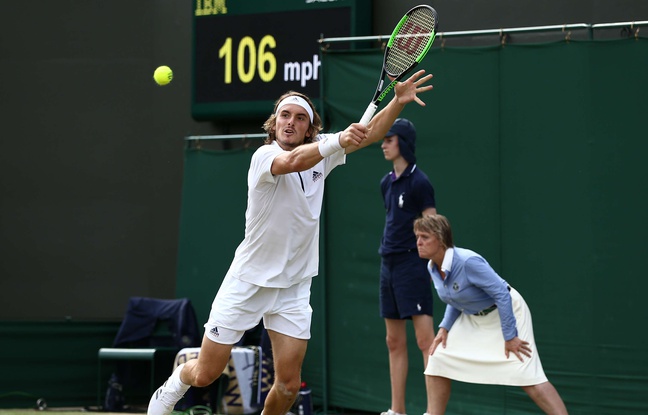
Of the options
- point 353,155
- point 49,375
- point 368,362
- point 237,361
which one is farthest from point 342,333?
point 49,375

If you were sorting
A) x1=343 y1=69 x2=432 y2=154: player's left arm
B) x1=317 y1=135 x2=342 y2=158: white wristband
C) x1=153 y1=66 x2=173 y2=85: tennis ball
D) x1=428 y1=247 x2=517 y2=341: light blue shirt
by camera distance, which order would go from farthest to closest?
x1=153 y1=66 x2=173 y2=85: tennis ball, x1=428 y1=247 x2=517 y2=341: light blue shirt, x1=343 y1=69 x2=432 y2=154: player's left arm, x1=317 y1=135 x2=342 y2=158: white wristband

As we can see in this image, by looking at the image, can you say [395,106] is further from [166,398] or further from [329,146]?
[166,398]

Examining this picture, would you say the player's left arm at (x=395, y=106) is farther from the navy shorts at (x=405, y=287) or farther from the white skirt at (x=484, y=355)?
the navy shorts at (x=405, y=287)

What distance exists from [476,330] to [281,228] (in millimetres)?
1346

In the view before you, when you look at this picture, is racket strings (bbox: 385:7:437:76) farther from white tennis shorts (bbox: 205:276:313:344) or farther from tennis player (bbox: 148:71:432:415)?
white tennis shorts (bbox: 205:276:313:344)

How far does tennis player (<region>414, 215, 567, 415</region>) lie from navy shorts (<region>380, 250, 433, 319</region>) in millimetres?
652

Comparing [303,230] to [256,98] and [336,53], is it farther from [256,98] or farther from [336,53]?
[256,98]

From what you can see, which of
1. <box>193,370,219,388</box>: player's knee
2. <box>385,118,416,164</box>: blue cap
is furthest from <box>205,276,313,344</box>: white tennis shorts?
<box>385,118,416,164</box>: blue cap

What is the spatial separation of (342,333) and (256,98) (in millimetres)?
2126

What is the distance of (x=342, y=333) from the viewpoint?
7.83m

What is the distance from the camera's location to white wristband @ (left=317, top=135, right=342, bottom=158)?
15.5 feet

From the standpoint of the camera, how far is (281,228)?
17.4 ft

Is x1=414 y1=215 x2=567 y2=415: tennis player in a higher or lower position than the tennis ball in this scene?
lower

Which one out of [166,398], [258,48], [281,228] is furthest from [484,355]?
[258,48]
